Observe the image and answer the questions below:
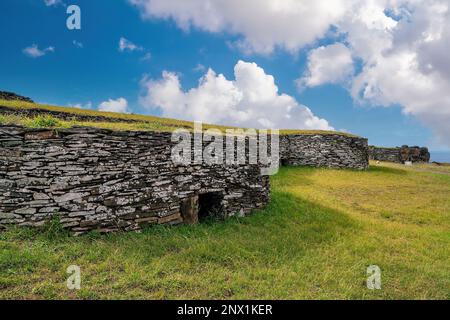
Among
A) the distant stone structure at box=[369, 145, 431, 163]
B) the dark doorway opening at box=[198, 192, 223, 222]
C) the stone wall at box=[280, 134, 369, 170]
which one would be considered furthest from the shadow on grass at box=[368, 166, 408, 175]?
the dark doorway opening at box=[198, 192, 223, 222]

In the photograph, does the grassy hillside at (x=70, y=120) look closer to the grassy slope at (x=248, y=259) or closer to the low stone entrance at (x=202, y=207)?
the low stone entrance at (x=202, y=207)

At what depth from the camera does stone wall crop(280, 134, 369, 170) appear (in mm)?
25078

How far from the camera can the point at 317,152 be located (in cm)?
2516

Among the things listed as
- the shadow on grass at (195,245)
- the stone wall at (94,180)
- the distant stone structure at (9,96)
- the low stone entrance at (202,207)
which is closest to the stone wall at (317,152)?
the shadow on grass at (195,245)

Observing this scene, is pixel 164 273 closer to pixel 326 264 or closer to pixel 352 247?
pixel 326 264

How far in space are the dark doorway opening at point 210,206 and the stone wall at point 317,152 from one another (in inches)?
592

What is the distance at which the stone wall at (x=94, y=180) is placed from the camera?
7051 mm

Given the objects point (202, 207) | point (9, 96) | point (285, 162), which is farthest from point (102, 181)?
point (285, 162)

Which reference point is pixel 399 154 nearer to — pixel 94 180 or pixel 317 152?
pixel 317 152

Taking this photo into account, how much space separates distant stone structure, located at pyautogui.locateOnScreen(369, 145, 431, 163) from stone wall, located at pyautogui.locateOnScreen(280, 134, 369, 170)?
1714cm
